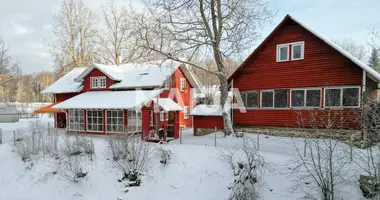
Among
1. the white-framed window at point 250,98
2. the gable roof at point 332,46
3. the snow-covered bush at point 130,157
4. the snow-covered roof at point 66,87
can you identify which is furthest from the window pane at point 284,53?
the snow-covered roof at point 66,87

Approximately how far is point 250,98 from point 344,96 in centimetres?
534

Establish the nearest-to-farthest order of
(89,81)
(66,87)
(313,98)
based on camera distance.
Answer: (313,98) < (89,81) < (66,87)

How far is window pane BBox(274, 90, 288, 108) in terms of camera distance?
48.1 feet

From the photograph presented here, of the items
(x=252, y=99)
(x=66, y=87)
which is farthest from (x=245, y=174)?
(x=66, y=87)

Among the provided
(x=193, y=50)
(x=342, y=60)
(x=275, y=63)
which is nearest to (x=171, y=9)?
(x=193, y=50)

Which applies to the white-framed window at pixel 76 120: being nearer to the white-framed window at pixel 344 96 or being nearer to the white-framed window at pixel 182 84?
the white-framed window at pixel 182 84

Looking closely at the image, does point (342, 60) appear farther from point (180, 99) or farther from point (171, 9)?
point (180, 99)

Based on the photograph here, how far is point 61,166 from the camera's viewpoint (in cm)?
1049

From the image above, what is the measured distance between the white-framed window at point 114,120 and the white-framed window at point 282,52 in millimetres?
11251

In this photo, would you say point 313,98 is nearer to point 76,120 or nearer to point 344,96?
point 344,96

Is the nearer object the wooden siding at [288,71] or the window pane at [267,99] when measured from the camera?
the wooden siding at [288,71]

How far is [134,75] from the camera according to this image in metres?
19.7

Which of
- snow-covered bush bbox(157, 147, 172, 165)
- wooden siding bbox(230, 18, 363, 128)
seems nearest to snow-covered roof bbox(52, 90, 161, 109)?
snow-covered bush bbox(157, 147, 172, 165)

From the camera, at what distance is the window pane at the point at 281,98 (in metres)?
14.7
